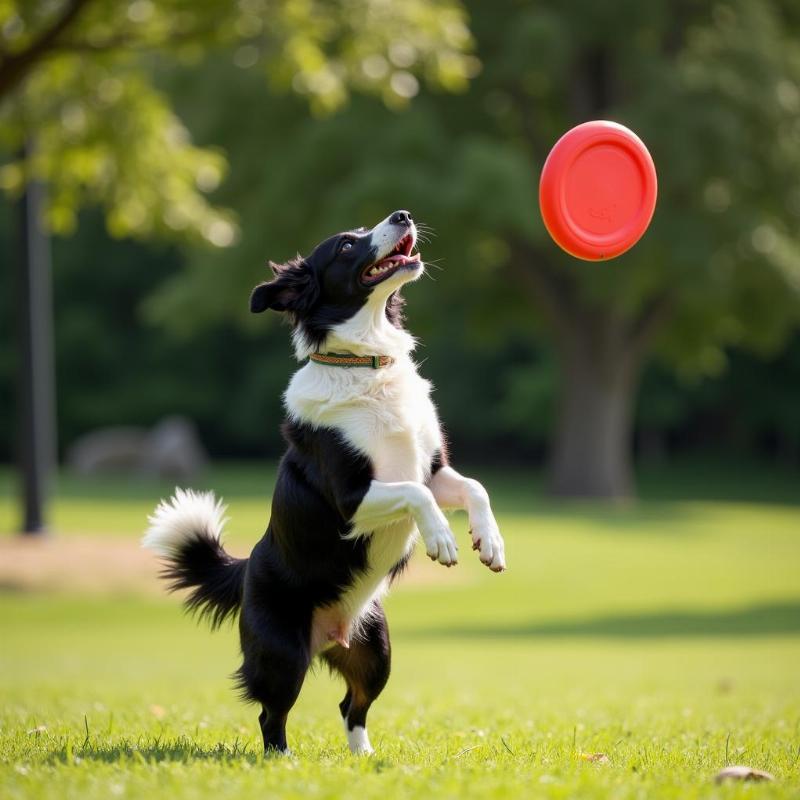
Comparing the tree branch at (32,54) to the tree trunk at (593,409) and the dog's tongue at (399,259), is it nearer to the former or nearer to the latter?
the dog's tongue at (399,259)

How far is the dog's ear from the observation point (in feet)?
17.7

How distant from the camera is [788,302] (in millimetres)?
24891

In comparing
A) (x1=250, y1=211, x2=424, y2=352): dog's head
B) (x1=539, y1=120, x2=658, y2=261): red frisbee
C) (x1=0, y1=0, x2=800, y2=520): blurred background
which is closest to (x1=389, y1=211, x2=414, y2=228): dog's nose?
(x1=250, y1=211, x2=424, y2=352): dog's head

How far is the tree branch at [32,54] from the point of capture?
12.7 m

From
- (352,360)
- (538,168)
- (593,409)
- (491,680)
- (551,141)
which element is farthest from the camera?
(538,168)

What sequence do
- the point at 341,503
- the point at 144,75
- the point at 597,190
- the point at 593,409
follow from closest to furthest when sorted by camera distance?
the point at 341,503
the point at 597,190
the point at 144,75
the point at 593,409

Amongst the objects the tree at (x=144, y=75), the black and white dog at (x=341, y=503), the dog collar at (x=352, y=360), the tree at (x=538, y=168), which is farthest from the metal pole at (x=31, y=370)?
the dog collar at (x=352, y=360)

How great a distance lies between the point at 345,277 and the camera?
541 cm

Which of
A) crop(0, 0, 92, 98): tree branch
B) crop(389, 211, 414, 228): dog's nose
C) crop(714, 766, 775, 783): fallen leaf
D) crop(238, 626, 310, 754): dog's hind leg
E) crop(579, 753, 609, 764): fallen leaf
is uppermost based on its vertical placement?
crop(0, 0, 92, 98): tree branch

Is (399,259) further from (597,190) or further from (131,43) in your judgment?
(131,43)

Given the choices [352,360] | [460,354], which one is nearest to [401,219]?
[352,360]

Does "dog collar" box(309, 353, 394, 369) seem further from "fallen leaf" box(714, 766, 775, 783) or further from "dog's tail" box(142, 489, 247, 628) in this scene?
"fallen leaf" box(714, 766, 775, 783)

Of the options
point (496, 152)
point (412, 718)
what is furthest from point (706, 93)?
point (412, 718)

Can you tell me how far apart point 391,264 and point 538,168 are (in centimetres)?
2288
